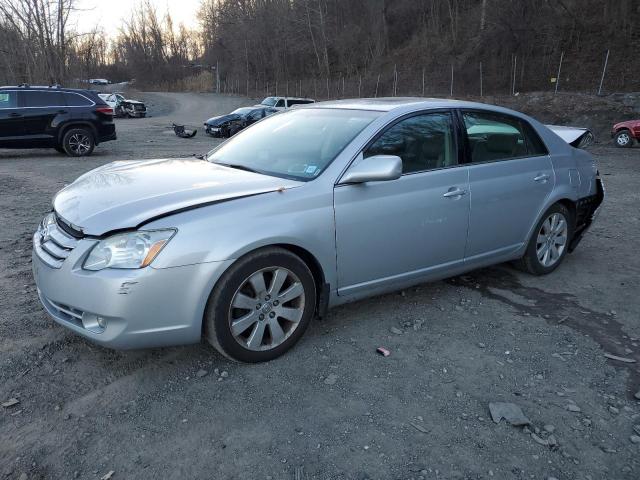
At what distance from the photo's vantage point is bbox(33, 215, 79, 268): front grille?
2877 mm

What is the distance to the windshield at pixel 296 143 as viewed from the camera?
3.51m

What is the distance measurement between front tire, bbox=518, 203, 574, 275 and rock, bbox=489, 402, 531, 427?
2.20 meters

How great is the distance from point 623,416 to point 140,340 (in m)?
2.65

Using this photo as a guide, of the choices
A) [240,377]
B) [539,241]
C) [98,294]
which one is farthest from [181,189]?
[539,241]

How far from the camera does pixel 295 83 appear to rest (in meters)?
53.4

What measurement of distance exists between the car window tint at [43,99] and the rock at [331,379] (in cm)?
1202

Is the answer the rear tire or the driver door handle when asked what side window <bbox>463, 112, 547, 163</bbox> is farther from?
the rear tire

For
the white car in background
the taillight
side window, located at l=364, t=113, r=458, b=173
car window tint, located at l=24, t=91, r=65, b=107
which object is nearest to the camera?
side window, located at l=364, t=113, r=458, b=173

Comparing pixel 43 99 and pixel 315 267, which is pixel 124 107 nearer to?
pixel 43 99

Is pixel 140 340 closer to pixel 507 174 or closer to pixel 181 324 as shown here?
pixel 181 324

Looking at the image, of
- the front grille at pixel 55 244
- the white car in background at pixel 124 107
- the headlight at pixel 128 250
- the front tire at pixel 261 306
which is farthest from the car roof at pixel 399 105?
the white car in background at pixel 124 107

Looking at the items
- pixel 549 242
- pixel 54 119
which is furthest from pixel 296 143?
pixel 54 119

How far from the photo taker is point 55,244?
119 inches

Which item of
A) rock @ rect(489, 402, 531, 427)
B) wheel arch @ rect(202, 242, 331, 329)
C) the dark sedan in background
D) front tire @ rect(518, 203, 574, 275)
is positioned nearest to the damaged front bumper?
front tire @ rect(518, 203, 574, 275)
